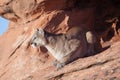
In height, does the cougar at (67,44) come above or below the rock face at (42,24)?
below

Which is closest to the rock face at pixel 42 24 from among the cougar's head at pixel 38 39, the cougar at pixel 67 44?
the cougar at pixel 67 44

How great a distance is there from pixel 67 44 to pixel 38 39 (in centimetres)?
99

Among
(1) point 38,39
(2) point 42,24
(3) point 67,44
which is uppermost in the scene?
(2) point 42,24

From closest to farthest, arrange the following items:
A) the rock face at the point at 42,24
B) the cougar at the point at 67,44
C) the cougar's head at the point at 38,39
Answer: the cougar at the point at 67,44
the cougar's head at the point at 38,39
the rock face at the point at 42,24

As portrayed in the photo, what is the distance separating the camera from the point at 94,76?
10.1 m

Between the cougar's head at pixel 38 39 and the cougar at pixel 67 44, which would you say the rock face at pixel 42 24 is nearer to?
the cougar at pixel 67 44

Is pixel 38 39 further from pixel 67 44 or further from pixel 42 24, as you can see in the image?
pixel 42 24

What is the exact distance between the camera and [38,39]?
498 inches

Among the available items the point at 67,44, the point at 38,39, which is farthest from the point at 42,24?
the point at 67,44

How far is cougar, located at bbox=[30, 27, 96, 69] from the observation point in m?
12.1

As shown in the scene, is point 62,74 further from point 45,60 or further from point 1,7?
point 1,7

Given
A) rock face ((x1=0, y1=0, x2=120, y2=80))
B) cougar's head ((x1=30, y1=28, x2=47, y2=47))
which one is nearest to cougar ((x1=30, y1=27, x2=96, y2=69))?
cougar's head ((x1=30, y1=28, x2=47, y2=47))

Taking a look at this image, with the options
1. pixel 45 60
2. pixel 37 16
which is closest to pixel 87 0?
pixel 37 16

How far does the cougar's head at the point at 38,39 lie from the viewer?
1259cm
